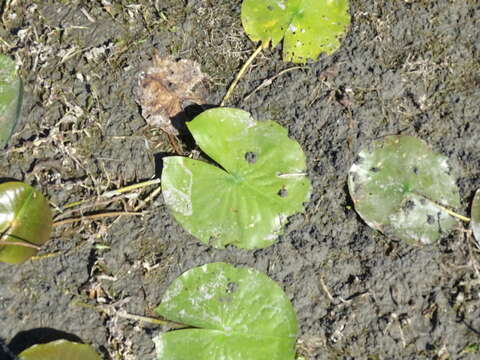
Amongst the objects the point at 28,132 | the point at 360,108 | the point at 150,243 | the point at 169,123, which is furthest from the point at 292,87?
the point at 28,132

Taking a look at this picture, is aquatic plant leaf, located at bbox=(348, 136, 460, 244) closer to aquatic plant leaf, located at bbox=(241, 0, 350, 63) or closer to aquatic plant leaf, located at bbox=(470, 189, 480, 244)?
aquatic plant leaf, located at bbox=(470, 189, 480, 244)

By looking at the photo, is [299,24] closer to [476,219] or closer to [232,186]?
[232,186]

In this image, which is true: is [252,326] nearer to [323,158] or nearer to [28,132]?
[323,158]

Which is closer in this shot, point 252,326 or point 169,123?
point 252,326

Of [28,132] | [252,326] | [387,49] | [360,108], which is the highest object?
[387,49]

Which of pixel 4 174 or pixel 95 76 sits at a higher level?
pixel 95 76

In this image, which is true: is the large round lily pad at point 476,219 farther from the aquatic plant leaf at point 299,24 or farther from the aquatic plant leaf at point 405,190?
the aquatic plant leaf at point 299,24

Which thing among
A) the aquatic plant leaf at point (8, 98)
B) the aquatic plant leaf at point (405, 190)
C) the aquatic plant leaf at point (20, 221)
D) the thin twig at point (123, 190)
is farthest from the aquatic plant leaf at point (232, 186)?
the aquatic plant leaf at point (8, 98)

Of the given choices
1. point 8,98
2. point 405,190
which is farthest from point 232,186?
point 8,98
